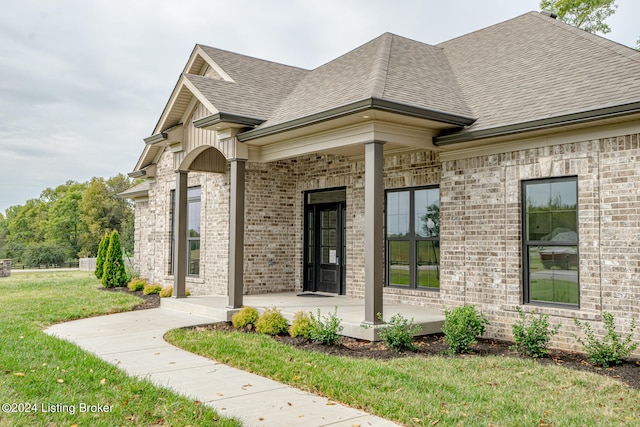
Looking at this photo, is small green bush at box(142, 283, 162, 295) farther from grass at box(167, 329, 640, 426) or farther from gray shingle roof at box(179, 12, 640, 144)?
grass at box(167, 329, 640, 426)

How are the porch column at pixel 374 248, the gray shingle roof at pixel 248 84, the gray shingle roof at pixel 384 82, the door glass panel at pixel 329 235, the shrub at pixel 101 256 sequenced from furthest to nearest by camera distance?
→ 1. the shrub at pixel 101 256
2. the door glass panel at pixel 329 235
3. the gray shingle roof at pixel 248 84
4. the gray shingle roof at pixel 384 82
5. the porch column at pixel 374 248

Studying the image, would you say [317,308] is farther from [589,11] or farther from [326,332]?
[589,11]

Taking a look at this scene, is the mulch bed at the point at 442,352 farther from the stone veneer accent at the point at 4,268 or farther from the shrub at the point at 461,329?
the stone veneer accent at the point at 4,268

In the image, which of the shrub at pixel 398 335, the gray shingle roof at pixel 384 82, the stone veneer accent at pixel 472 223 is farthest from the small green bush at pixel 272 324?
the gray shingle roof at pixel 384 82

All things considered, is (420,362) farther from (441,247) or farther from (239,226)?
(239,226)

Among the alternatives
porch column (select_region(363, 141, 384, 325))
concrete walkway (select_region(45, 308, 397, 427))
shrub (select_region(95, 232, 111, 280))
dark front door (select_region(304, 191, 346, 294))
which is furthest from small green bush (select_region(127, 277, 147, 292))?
porch column (select_region(363, 141, 384, 325))

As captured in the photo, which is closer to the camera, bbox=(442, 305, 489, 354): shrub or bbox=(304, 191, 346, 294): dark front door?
bbox=(442, 305, 489, 354): shrub

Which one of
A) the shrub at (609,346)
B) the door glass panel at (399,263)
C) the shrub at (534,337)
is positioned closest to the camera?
the shrub at (609,346)

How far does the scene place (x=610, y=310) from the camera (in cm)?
707

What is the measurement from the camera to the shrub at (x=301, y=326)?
818 cm

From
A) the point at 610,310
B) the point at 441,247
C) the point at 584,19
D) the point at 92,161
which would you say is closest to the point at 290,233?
the point at 441,247

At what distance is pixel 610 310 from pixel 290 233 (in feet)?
25.1

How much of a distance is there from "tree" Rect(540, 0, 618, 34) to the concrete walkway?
19.3 m

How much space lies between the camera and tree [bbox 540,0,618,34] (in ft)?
67.5
